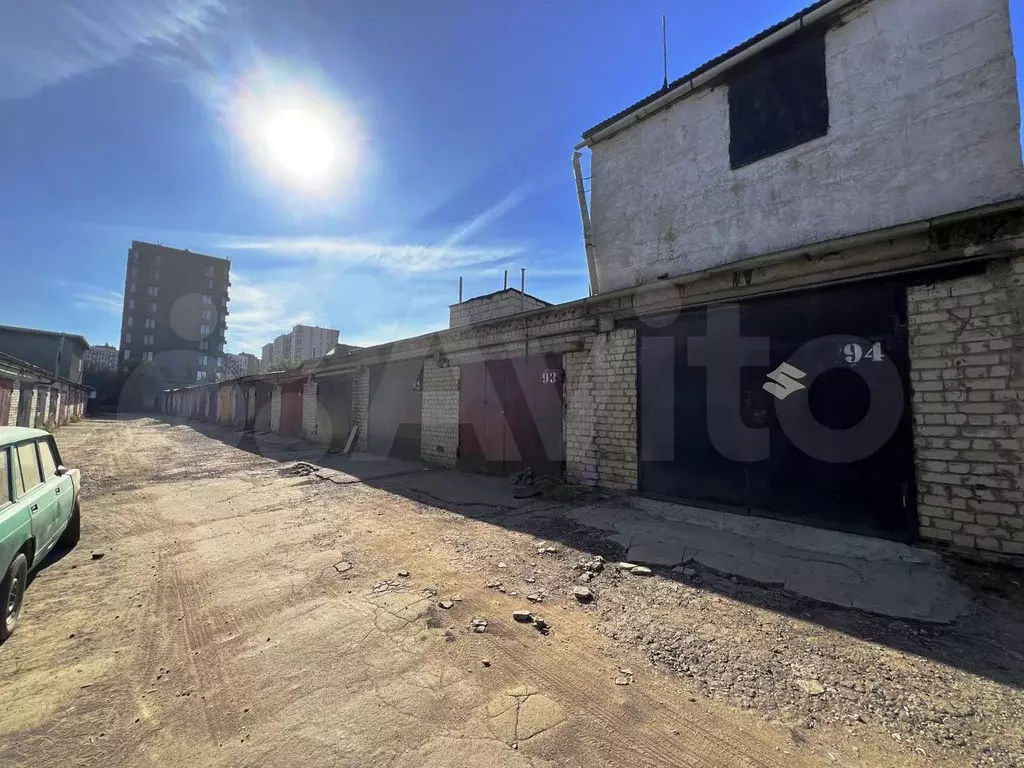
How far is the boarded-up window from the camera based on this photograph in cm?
686

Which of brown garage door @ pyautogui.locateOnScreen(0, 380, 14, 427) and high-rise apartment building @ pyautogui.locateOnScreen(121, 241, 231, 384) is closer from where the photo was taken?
brown garage door @ pyautogui.locateOnScreen(0, 380, 14, 427)

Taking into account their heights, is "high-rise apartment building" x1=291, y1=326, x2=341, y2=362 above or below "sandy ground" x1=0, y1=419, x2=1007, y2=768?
above

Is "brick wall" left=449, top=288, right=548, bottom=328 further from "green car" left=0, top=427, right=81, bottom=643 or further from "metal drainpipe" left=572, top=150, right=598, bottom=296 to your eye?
"green car" left=0, top=427, right=81, bottom=643

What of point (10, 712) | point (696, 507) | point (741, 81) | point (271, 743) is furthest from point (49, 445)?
point (741, 81)

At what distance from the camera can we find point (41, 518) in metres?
3.71

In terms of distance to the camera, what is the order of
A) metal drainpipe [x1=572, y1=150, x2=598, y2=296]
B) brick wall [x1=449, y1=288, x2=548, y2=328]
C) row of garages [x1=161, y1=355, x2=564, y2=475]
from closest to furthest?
1. row of garages [x1=161, y1=355, x2=564, y2=475]
2. metal drainpipe [x1=572, y1=150, x2=598, y2=296]
3. brick wall [x1=449, y1=288, x2=548, y2=328]

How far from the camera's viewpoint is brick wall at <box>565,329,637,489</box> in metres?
6.93

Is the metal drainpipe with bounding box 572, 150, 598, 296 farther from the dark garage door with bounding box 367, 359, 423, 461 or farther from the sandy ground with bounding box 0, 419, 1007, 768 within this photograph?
the sandy ground with bounding box 0, 419, 1007, 768

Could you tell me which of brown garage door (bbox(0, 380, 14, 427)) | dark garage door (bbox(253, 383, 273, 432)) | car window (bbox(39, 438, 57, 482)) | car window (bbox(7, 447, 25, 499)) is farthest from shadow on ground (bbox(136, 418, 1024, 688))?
dark garage door (bbox(253, 383, 273, 432))

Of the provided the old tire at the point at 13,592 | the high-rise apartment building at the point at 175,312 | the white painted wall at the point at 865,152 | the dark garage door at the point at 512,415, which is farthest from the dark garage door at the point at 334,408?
the high-rise apartment building at the point at 175,312

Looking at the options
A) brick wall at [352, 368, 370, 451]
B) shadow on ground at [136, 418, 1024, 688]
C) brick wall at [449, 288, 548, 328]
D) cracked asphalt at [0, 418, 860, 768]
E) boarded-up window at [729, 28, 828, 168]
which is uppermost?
boarded-up window at [729, 28, 828, 168]

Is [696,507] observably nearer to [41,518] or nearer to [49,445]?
[41,518]

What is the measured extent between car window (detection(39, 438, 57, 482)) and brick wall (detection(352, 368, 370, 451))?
9.08 meters

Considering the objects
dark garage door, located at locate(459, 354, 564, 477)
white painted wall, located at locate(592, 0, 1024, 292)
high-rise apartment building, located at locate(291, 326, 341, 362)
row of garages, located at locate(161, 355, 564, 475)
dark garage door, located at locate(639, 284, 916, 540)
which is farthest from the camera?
high-rise apartment building, located at locate(291, 326, 341, 362)
